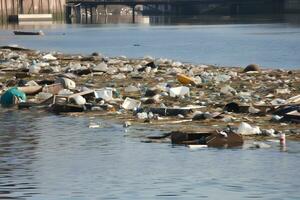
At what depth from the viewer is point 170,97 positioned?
1127 inches

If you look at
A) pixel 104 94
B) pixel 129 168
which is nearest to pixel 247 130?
pixel 129 168

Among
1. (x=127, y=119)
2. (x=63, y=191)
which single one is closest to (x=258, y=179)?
(x=63, y=191)

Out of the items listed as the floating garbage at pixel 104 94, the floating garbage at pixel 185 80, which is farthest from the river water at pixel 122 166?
the floating garbage at pixel 185 80

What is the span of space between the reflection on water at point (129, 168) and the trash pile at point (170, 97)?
1.23 meters

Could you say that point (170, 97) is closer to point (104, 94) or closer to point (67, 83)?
point (104, 94)

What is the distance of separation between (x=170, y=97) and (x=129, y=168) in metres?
10.4

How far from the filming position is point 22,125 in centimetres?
2466

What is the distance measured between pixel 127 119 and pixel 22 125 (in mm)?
2654

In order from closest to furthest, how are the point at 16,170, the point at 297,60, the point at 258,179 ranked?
the point at 258,179
the point at 16,170
the point at 297,60

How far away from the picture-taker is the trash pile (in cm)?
2294

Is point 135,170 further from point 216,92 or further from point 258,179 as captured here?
point 216,92

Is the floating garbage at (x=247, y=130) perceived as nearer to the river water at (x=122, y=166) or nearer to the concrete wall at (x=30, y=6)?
the river water at (x=122, y=166)

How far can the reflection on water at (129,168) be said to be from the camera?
15945mm

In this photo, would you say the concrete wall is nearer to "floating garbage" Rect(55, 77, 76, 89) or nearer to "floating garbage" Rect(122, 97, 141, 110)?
"floating garbage" Rect(55, 77, 76, 89)
